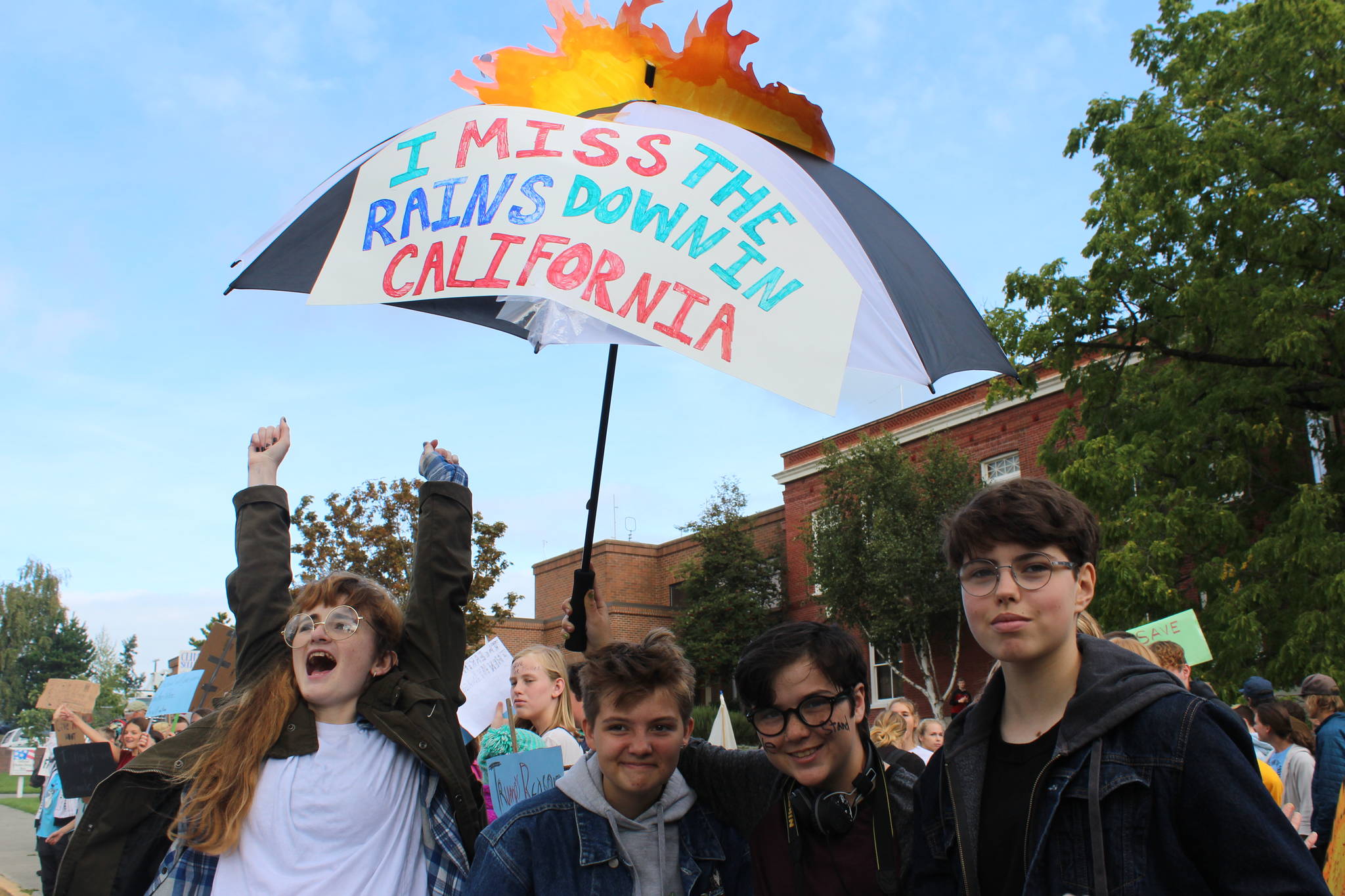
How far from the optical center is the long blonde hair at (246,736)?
2484 mm

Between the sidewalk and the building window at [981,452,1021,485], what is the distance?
19.7m

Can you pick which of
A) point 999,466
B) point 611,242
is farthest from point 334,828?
point 999,466

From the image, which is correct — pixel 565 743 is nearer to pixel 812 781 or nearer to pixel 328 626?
pixel 328 626

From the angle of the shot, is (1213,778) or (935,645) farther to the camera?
(935,645)

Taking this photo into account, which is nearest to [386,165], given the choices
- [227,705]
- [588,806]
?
[227,705]

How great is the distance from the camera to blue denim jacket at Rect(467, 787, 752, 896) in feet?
7.79

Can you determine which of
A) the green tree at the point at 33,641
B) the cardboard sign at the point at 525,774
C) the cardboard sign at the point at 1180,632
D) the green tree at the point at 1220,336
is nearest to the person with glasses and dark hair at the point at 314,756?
the cardboard sign at the point at 525,774

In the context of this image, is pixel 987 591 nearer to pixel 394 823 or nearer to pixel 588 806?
pixel 588 806

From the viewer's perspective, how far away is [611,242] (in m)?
2.34

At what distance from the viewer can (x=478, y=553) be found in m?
22.0

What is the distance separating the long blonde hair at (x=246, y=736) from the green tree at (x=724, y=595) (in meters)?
26.9

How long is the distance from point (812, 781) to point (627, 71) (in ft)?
6.49

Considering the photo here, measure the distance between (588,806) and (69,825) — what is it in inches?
298

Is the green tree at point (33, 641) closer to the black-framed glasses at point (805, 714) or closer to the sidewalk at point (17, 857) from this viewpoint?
the sidewalk at point (17, 857)
